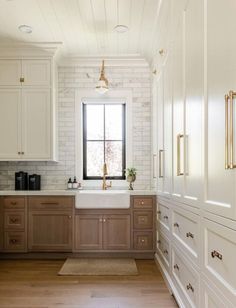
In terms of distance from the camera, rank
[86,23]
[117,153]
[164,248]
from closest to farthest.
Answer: [164,248] → [86,23] → [117,153]

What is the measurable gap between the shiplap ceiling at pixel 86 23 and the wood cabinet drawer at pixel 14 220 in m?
2.18

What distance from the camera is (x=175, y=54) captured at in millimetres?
2732

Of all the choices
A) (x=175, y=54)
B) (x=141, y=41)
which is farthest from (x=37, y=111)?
(x=175, y=54)

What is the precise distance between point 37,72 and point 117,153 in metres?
1.56

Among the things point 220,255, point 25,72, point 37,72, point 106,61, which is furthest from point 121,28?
point 220,255

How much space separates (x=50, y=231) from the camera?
4172mm

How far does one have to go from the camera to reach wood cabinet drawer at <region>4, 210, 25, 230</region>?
4195mm

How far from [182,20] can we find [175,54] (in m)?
0.32

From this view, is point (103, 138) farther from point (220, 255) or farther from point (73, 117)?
point (220, 255)

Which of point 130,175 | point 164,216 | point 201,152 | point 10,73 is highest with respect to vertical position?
point 10,73

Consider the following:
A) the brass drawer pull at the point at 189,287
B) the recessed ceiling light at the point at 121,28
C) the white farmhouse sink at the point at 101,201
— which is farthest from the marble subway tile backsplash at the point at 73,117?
the brass drawer pull at the point at 189,287

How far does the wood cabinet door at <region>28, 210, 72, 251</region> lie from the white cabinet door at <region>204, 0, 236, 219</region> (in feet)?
8.74

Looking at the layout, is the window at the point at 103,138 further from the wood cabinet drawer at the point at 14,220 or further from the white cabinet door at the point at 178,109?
the white cabinet door at the point at 178,109

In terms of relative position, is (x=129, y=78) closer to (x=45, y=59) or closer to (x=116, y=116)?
(x=116, y=116)
